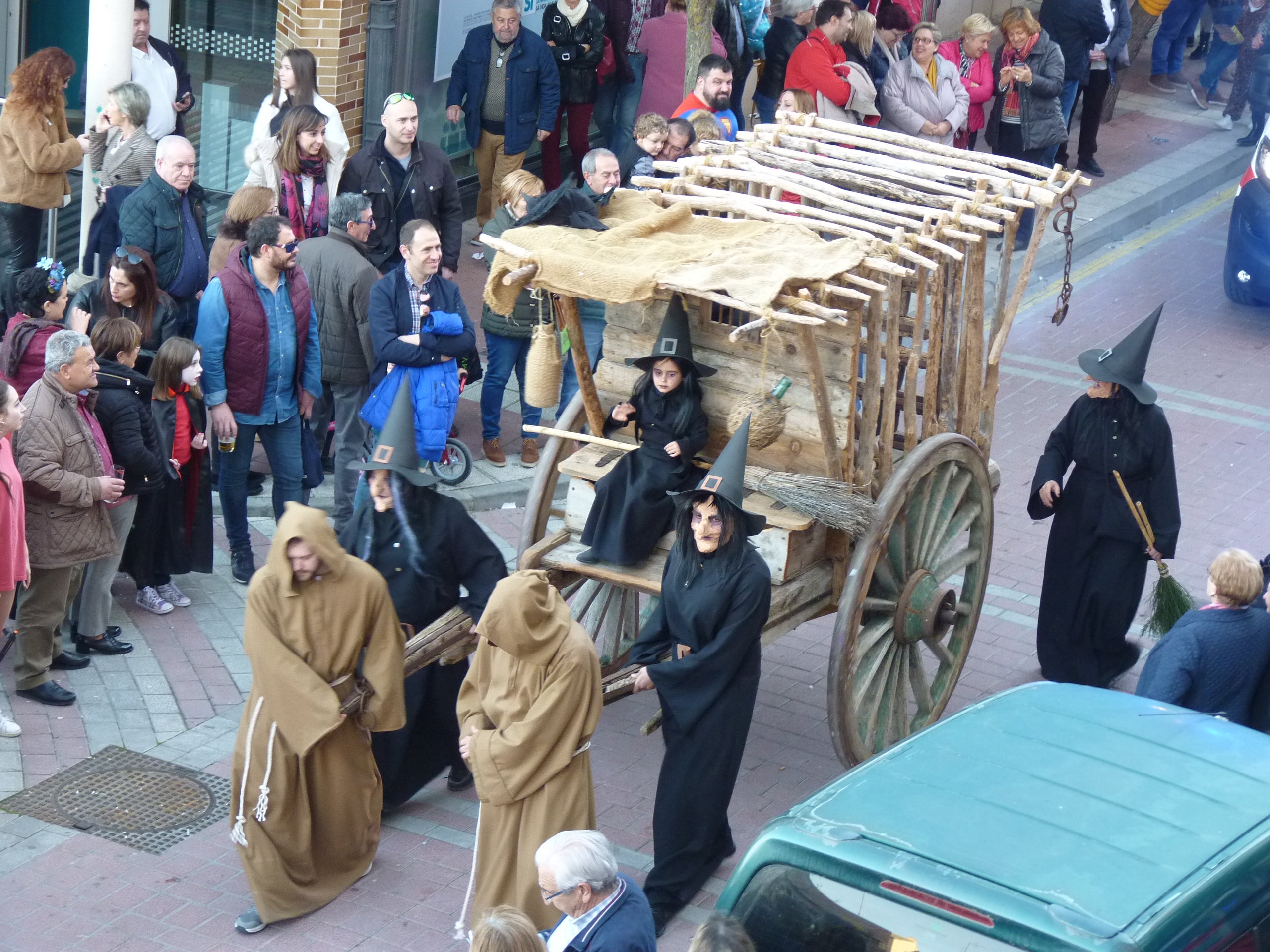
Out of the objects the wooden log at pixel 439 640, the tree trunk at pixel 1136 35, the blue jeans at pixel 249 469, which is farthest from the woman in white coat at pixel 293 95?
the tree trunk at pixel 1136 35

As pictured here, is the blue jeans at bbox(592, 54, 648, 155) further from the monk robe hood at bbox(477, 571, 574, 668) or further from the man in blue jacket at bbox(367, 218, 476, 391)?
the monk robe hood at bbox(477, 571, 574, 668)

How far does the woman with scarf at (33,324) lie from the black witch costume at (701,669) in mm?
3404

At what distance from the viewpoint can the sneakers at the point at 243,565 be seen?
9.29m

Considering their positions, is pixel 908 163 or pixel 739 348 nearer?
pixel 739 348

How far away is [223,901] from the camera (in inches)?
270

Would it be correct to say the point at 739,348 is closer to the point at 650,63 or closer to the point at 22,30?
the point at 650,63

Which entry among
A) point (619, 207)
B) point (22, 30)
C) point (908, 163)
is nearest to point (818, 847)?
point (619, 207)

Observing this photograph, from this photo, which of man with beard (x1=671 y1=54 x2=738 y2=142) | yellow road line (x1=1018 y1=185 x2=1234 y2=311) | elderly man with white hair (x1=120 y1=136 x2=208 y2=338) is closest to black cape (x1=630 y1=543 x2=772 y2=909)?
elderly man with white hair (x1=120 y1=136 x2=208 y2=338)

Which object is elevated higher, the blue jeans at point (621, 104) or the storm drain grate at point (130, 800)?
the blue jeans at point (621, 104)

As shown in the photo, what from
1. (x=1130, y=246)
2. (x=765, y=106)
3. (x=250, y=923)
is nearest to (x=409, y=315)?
(x=250, y=923)

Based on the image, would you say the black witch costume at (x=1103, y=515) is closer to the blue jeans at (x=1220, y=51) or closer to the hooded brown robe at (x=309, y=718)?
the hooded brown robe at (x=309, y=718)

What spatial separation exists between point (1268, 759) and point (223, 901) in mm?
3930

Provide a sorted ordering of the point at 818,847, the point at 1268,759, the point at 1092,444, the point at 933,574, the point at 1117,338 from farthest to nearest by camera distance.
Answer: the point at 1117,338 → the point at 1092,444 → the point at 933,574 → the point at 1268,759 → the point at 818,847

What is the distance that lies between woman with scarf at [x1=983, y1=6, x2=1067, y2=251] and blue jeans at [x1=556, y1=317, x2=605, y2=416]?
575cm
